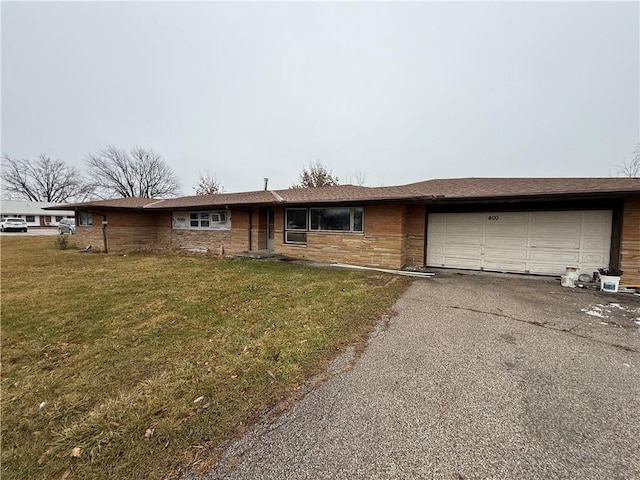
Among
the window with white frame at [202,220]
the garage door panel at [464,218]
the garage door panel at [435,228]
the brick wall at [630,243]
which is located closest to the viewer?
the brick wall at [630,243]

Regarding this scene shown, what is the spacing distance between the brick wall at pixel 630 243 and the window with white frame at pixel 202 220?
14090mm

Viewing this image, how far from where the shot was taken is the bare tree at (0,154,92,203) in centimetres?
4338

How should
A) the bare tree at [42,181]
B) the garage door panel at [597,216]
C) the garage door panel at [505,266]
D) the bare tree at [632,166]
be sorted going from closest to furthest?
the garage door panel at [597,216] → the garage door panel at [505,266] → the bare tree at [632,166] → the bare tree at [42,181]

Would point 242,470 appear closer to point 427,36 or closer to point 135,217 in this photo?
point 427,36

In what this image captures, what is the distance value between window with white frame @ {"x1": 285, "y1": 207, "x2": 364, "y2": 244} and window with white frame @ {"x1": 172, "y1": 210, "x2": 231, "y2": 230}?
12.3ft

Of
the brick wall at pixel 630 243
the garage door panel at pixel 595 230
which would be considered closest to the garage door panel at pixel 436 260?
the garage door panel at pixel 595 230

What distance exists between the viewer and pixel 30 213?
129 feet

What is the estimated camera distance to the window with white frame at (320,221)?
9969mm

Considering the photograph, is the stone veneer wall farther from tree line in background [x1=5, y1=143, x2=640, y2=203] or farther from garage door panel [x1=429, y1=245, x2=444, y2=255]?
tree line in background [x1=5, y1=143, x2=640, y2=203]

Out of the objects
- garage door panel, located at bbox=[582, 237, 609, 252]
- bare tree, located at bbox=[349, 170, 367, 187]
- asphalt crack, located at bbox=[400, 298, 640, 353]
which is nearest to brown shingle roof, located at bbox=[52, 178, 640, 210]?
garage door panel, located at bbox=[582, 237, 609, 252]

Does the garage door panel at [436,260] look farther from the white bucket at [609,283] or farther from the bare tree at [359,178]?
the bare tree at [359,178]

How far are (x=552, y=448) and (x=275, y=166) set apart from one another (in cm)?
3069

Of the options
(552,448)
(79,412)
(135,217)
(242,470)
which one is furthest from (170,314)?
(135,217)

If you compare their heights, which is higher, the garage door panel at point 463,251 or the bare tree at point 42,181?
the bare tree at point 42,181
